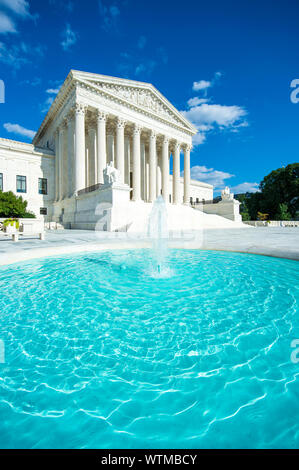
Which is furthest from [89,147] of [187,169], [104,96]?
[187,169]

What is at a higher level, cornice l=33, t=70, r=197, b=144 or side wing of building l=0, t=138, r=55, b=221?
cornice l=33, t=70, r=197, b=144

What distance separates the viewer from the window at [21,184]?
31250mm

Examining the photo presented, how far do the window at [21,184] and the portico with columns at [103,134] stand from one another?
423 cm

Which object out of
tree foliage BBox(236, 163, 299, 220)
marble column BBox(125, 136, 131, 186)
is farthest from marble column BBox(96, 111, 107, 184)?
tree foliage BBox(236, 163, 299, 220)

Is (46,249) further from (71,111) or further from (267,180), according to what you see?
(267,180)

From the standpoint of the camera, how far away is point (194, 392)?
6.61 ft

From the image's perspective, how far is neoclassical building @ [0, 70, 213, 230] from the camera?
26.9 metres

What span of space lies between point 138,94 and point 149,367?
128ft

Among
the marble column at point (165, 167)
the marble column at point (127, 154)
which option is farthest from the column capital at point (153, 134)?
the marble column at point (127, 154)

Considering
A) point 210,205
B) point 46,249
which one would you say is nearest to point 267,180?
point 210,205

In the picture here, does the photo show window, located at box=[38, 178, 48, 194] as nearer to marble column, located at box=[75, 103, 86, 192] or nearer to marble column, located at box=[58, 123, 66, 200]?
marble column, located at box=[58, 123, 66, 200]

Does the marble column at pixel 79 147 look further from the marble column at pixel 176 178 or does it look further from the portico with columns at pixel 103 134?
the marble column at pixel 176 178

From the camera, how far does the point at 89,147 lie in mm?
31984

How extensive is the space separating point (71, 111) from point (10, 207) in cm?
1486
